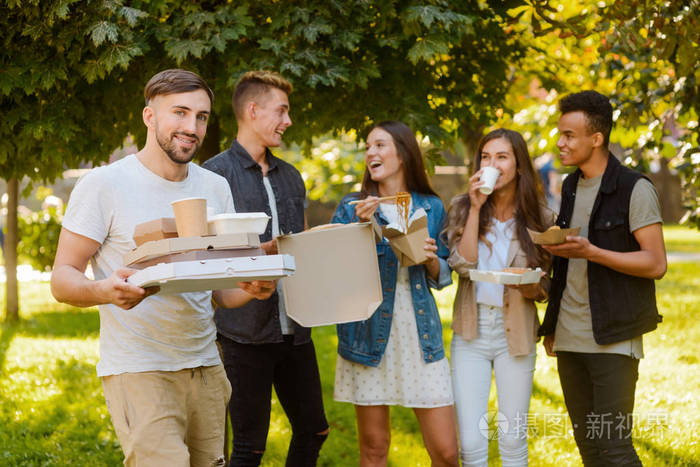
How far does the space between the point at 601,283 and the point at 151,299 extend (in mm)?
2230

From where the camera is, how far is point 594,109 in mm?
3936

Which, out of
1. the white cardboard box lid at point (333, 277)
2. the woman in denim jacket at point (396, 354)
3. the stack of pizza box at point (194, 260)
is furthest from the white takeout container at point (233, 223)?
the woman in denim jacket at point (396, 354)

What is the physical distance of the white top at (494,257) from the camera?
13.4 feet

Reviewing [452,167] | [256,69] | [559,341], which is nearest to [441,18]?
[256,69]

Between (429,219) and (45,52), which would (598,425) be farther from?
(45,52)

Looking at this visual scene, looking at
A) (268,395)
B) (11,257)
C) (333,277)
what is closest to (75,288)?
(333,277)

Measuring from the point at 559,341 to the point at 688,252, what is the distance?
47.1 ft

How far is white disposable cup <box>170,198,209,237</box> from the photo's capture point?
2623 millimetres

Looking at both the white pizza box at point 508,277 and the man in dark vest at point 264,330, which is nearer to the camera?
the white pizza box at point 508,277

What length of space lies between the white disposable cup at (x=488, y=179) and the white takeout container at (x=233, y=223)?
1619 mm

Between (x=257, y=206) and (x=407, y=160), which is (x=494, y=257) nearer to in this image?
(x=407, y=160)

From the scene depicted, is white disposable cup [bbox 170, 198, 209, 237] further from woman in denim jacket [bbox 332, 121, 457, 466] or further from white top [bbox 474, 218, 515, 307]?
white top [bbox 474, 218, 515, 307]

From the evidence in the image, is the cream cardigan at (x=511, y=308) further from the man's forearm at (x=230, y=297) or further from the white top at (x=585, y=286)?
the man's forearm at (x=230, y=297)

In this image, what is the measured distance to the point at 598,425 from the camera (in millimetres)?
3842
